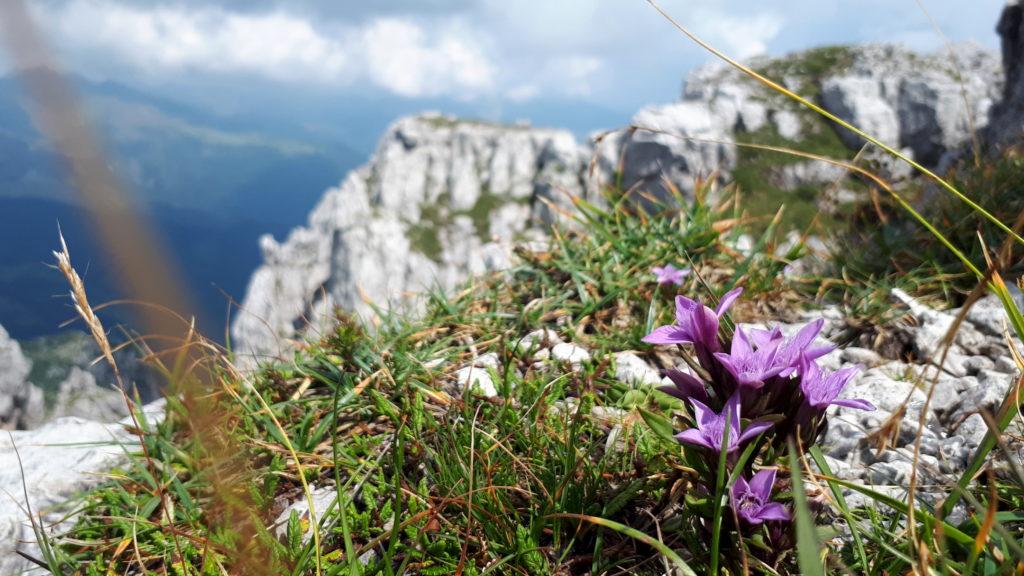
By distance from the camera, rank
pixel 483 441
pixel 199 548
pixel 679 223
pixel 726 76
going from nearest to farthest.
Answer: pixel 199 548, pixel 483 441, pixel 679 223, pixel 726 76

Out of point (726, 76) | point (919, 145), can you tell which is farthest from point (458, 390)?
point (726, 76)

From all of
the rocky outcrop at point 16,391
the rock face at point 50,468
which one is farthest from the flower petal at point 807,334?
the rock face at point 50,468

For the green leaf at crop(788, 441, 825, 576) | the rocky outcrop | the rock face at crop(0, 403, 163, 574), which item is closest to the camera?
the green leaf at crop(788, 441, 825, 576)

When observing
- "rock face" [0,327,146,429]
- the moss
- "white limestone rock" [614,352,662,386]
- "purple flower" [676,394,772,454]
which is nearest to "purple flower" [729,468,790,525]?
"purple flower" [676,394,772,454]

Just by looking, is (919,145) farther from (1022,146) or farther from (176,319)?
(176,319)

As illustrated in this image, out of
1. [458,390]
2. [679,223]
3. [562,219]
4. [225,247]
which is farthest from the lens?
[562,219]

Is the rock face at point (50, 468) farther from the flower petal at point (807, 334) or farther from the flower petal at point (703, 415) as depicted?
the flower petal at point (807, 334)

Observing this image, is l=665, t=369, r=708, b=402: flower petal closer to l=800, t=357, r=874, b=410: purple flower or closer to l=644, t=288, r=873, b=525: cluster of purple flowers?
l=644, t=288, r=873, b=525: cluster of purple flowers
